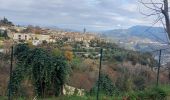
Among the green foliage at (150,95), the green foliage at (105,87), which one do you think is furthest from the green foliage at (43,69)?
the green foliage at (150,95)

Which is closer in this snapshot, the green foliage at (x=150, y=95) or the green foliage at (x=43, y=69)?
the green foliage at (x=150, y=95)

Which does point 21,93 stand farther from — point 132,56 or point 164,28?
point 132,56

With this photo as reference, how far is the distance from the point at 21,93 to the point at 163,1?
4069 mm

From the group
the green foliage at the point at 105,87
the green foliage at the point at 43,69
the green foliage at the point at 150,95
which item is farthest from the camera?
the green foliage at the point at 105,87

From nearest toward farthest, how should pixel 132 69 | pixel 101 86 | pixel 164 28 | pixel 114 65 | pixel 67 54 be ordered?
pixel 164 28
pixel 101 86
pixel 67 54
pixel 114 65
pixel 132 69

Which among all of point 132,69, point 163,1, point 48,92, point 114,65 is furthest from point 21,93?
point 132,69

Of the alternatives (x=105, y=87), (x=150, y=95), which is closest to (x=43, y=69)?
(x=105, y=87)

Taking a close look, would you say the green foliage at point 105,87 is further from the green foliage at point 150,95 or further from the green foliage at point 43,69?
the green foliage at point 150,95

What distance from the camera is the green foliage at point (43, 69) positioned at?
10.5 meters

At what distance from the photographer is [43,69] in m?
10.5

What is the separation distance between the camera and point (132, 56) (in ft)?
55.4

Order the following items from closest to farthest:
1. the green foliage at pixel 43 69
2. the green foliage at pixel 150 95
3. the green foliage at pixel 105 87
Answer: the green foliage at pixel 150 95, the green foliage at pixel 43 69, the green foliage at pixel 105 87

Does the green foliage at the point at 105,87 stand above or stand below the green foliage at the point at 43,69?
below

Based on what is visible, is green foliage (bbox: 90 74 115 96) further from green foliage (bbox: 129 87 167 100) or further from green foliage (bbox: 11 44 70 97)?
green foliage (bbox: 129 87 167 100)
